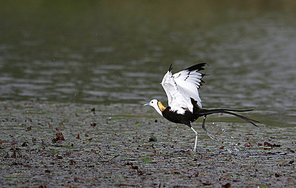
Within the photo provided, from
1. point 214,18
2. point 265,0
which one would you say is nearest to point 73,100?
point 214,18

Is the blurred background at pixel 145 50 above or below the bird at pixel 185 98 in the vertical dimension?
above

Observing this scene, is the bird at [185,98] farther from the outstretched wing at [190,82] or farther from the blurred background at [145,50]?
the blurred background at [145,50]

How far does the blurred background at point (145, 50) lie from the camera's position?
64.6ft

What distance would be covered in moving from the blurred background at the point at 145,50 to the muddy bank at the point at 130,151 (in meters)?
2.33

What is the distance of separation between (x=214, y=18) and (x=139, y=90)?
880 inches

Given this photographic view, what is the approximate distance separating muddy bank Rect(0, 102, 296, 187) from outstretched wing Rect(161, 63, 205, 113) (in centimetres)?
90

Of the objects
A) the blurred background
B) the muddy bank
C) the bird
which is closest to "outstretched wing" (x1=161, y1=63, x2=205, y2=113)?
the bird

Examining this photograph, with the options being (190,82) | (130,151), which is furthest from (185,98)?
(130,151)

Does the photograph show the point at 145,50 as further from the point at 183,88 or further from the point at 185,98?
the point at 185,98

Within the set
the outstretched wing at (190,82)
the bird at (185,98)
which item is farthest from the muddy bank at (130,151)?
the outstretched wing at (190,82)

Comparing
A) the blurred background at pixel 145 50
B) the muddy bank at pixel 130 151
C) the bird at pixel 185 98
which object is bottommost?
the muddy bank at pixel 130 151

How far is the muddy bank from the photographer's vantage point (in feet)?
31.3

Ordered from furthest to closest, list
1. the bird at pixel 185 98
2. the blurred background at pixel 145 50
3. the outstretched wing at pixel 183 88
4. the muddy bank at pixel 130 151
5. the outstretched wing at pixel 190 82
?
the blurred background at pixel 145 50, the outstretched wing at pixel 190 82, the bird at pixel 185 98, the outstretched wing at pixel 183 88, the muddy bank at pixel 130 151

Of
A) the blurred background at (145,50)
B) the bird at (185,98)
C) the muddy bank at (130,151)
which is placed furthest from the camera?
the blurred background at (145,50)
